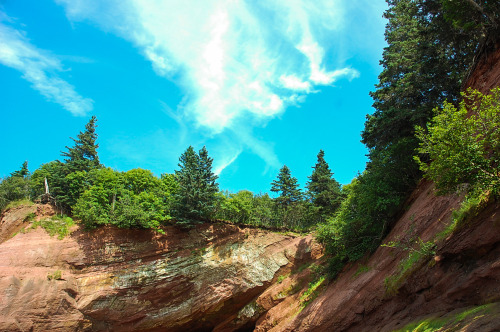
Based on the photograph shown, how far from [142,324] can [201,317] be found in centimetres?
507

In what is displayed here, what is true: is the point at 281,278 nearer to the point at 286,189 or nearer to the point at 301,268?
the point at 301,268

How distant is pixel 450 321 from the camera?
8.15 m

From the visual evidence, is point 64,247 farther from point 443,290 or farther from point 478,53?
point 478,53

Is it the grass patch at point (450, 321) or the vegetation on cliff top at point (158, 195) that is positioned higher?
the vegetation on cliff top at point (158, 195)

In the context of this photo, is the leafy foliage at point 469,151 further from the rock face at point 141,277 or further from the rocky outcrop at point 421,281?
the rock face at point 141,277

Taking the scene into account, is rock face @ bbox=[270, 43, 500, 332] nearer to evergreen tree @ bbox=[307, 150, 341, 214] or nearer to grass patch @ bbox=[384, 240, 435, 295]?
grass patch @ bbox=[384, 240, 435, 295]

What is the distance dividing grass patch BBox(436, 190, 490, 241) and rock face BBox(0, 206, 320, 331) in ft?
57.9

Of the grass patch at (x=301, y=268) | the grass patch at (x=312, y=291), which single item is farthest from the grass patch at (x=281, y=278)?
the grass patch at (x=312, y=291)

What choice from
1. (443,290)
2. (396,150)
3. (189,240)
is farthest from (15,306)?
(396,150)

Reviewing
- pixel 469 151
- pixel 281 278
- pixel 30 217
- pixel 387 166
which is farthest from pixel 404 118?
pixel 30 217

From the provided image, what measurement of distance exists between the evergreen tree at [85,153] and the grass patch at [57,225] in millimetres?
9484

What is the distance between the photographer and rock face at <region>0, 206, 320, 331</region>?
21.9m

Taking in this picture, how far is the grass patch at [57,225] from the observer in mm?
25250

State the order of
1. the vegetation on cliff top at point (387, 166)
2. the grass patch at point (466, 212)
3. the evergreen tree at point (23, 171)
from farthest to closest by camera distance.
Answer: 1. the evergreen tree at point (23, 171)
2. the grass patch at point (466, 212)
3. the vegetation on cliff top at point (387, 166)
